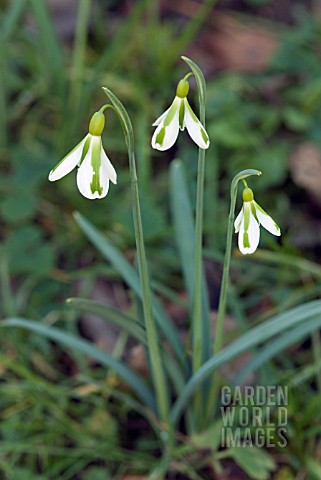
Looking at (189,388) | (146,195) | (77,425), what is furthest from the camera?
(146,195)

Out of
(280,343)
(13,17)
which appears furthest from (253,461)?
(13,17)

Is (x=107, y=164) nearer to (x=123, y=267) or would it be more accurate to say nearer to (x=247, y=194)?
(x=247, y=194)

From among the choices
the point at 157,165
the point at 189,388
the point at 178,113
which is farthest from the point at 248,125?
the point at 178,113

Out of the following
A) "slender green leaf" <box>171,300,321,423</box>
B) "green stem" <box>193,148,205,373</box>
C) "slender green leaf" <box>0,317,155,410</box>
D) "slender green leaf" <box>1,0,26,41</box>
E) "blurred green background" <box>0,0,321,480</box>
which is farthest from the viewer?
"slender green leaf" <box>1,0,26,41</box>

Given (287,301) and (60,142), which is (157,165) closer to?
(60,142)

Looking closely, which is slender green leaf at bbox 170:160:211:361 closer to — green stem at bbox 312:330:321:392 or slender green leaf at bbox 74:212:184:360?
slender green leaf at bbox 74:212:184:360

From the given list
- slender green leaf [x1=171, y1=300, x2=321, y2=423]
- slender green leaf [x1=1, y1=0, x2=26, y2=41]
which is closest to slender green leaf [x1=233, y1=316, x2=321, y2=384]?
slender green leaf [x1=171, y1=300, x2=321, y2=423]

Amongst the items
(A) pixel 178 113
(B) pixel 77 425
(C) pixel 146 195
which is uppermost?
(A) pixel 178 113
